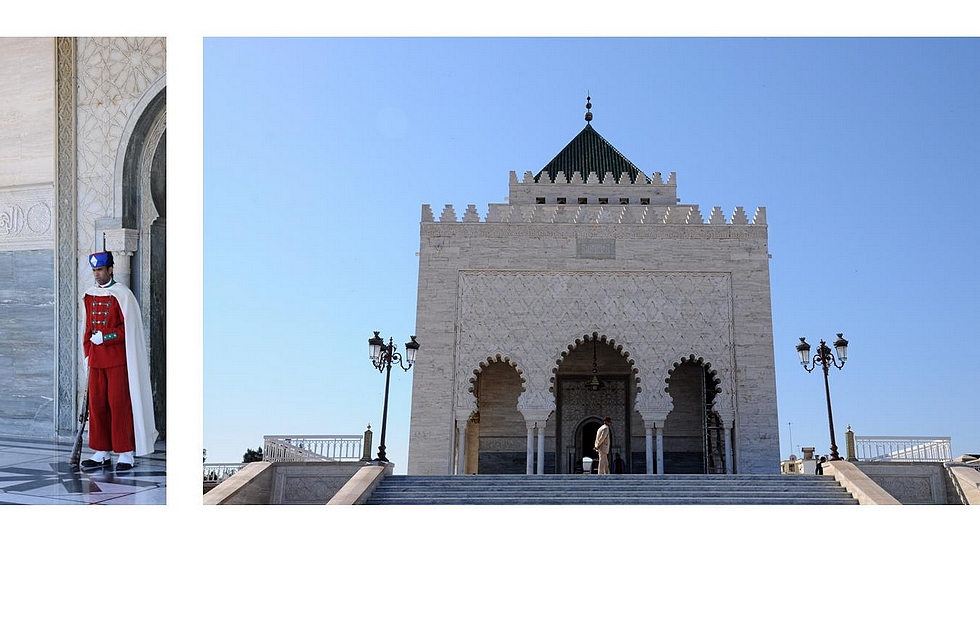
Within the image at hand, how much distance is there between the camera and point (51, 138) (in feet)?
26.1

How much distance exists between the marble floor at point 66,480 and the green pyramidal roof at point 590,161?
32.0 ft

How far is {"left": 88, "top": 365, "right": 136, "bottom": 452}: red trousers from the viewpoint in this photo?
6.50m

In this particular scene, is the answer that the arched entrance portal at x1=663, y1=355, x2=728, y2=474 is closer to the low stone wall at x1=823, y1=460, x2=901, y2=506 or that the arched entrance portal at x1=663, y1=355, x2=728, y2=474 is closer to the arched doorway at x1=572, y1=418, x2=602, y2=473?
the arched doorway at x1=572, y1=418, x2=602, y2=473

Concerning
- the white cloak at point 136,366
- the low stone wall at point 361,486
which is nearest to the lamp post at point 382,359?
the low stone wall at point 361,486

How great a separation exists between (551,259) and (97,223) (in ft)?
20.6

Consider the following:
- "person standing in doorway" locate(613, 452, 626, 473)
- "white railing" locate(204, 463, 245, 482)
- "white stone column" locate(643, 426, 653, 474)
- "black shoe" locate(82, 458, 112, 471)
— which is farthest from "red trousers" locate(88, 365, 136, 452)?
"person standing in doorway" locate(613, 452, 626, 473)

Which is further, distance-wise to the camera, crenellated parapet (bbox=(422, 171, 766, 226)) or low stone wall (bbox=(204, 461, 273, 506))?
crenellated parapet (bbox=(422, 171, 766, 226))

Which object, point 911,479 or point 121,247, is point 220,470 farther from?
point 911,479

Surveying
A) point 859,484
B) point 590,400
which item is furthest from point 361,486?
point 590,400

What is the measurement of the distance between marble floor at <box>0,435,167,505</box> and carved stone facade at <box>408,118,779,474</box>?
5129 millimetres

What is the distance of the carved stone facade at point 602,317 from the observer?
12.0 metres

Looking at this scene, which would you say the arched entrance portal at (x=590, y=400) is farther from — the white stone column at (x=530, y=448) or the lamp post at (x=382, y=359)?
the lamp post at (x=382, y=359)
